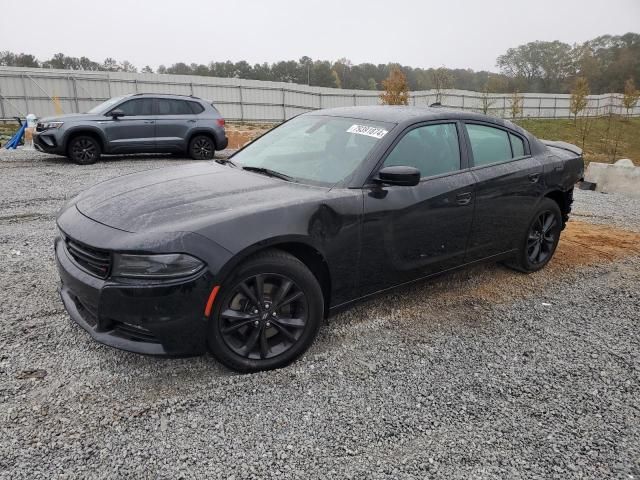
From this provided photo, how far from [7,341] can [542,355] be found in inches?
142

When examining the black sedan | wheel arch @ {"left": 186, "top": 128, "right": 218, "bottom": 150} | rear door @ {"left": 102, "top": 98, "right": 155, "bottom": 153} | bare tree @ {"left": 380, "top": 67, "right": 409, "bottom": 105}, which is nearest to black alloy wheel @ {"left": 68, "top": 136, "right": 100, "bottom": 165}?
rear door @ {"left": 102, "top": 98, "right": 155, "bottom": 153}

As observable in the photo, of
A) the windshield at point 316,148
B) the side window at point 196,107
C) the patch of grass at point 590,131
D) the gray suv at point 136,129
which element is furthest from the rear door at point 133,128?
the patch of grass at point 590,131

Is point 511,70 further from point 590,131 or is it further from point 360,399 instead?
point 360,399

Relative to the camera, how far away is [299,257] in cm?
312

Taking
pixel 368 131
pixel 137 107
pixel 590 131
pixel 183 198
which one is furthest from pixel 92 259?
pixel 590 131

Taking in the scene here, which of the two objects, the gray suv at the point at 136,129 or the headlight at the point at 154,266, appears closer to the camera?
the headlight at the point at 154,266

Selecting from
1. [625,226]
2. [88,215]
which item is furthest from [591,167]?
[88,215]

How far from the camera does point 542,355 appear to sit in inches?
131

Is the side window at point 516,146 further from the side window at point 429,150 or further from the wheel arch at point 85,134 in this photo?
the wheel arch at point 85,134

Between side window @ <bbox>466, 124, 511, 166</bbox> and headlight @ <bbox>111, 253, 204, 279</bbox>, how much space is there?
258cm

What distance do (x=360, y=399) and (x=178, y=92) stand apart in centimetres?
2657

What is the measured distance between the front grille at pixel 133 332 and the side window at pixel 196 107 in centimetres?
1017

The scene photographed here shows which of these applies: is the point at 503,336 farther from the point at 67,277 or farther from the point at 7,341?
the point at 7,341

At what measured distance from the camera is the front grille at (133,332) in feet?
8.66
